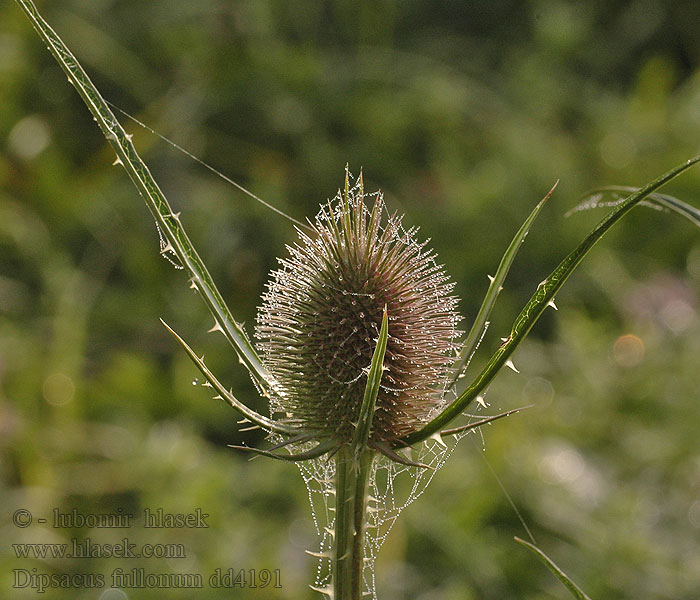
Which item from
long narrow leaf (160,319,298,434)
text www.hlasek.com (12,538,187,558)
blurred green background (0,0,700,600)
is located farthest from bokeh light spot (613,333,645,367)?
long narrow leaf (160,319,298,434)

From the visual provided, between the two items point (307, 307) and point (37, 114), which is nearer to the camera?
point (307, 307)

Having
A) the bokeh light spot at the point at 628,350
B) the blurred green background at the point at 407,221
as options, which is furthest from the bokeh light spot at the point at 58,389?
the bokeh light spot at the point at 628,350

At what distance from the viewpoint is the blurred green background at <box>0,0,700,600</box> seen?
1977 millimetres

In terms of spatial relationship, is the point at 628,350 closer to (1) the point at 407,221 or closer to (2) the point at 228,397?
(1) the point at 407,221

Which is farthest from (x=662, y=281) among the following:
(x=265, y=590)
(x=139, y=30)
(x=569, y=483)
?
(x=139, y=30)

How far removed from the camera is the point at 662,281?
283 centimetres

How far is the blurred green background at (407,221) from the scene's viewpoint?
6.48 feet

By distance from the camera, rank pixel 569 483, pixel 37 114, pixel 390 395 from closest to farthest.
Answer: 1. pixel 390 395
2. pixel 569 483
3. pixel 37 114

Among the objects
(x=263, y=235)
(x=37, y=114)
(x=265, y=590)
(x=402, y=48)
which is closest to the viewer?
(x=265, y=590)

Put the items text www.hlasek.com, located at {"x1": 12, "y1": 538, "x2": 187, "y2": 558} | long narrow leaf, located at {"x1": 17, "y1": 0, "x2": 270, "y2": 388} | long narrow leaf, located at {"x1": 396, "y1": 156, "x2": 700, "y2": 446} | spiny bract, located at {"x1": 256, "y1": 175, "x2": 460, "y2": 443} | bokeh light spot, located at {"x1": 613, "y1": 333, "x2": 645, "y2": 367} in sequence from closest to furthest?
long narrow leaf, located at {"x1": 396, "y1": 156, "x2": 700, "y2": 446} < long narrow leaf, located at {"x1": 17, "y1": 0, "x2": 270, "y2": 388} < spiny bract, located at {"x1": 256, "y1": 175, "x2": 460, "y2": 443} < text www.hlasek.com, located at {"x1": 12, "y1": 538, "x2": 187, "y2": 558} < bokeh light spot, located at {"x1": 613, "y1": 333, "x2": 645, "y2": 367}

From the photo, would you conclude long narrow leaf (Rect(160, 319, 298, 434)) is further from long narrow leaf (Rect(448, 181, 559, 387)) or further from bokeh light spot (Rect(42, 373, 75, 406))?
bokeh light spot (Rect(42, 373, 75, 406))

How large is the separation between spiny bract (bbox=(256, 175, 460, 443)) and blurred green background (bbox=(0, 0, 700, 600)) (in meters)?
1.00

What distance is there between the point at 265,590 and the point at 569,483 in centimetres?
82

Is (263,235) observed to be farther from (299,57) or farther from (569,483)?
(569,483)
